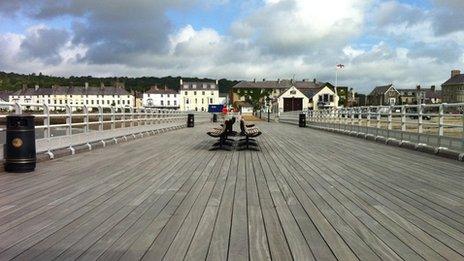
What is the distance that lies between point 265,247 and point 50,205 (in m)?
3.05

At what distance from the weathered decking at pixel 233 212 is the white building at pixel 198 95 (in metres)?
149

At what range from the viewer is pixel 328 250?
4.27 m

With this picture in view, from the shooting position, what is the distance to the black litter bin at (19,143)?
29.5 feet

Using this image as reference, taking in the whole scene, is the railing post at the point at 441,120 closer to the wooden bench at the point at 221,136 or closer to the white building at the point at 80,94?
the wooden bench at the point at 221,136

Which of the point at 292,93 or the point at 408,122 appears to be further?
the point at 292,93

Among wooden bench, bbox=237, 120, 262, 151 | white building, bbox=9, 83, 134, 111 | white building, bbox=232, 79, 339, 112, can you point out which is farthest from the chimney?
wooden bench, bbox=237, 120, 262, 151

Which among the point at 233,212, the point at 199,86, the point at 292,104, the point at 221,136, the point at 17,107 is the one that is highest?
the point at 199,86

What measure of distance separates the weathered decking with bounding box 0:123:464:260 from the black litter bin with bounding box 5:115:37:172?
0.36 metres

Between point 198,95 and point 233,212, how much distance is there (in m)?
154

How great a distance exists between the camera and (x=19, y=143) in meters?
8.99

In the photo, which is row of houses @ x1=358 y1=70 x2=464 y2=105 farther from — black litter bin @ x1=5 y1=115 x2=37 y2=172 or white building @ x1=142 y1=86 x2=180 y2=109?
black litter bin @ x1=5 y1=115 x2=37 y2=172

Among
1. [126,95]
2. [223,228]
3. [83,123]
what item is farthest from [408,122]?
[126,95]

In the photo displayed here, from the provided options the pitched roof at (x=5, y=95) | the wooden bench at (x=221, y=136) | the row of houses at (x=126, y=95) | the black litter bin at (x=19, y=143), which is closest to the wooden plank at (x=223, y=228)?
the black litter bin at (x=19, y=143)

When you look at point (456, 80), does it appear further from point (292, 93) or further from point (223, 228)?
point (223, 228)
